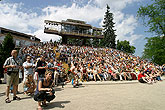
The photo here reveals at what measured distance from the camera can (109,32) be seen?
43219mm

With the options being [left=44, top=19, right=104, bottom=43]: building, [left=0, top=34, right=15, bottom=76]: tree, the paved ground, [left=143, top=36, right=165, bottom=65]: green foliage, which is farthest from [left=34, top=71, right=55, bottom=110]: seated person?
[left=44, top=19, right=104, bottom=43]: building

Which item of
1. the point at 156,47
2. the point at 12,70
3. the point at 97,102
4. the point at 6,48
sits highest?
the point at 156,47

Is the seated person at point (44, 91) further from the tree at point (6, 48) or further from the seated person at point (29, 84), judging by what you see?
the tree at point (6, 48)

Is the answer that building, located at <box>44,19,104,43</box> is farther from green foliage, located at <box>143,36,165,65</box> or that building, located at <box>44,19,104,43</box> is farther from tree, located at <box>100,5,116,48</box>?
green foliage, located at <box>143,36,165,65</box>

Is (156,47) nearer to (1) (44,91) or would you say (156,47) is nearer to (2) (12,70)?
(1) (44,91)

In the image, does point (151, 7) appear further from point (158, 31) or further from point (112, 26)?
point (112, 26)

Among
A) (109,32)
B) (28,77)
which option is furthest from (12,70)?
(109,32)

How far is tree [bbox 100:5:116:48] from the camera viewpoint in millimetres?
41906

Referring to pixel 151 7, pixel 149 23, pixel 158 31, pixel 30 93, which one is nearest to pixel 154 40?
pixel 158 31

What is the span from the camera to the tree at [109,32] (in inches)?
1650

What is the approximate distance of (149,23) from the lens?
1759 cm

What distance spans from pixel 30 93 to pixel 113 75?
7.07 metres

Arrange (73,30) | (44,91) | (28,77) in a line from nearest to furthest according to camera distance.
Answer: (44,91), (28,77), (73,30)

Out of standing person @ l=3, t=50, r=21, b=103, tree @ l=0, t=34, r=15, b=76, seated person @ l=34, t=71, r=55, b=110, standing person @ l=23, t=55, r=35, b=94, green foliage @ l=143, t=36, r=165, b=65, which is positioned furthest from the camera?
green foliage @ l=143, t=36, r=165, b=65
